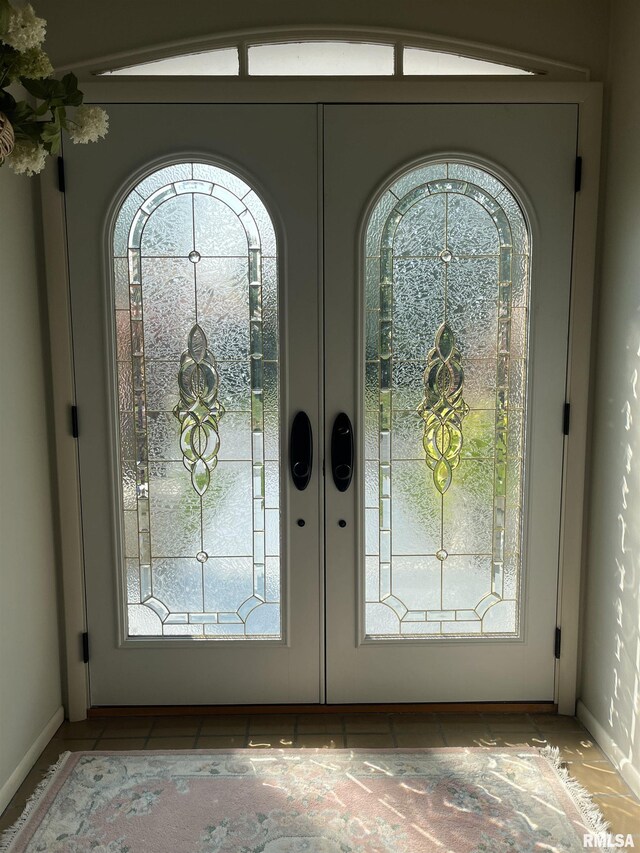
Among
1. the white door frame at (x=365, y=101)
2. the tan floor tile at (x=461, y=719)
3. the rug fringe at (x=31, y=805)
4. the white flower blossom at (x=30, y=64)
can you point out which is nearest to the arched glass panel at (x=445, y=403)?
Result: the white door frame at (x=365, y=101)

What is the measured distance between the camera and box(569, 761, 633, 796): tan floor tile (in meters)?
2.35

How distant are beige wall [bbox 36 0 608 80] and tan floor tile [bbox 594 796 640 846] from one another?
250 cm

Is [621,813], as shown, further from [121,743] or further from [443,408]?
[121,743]

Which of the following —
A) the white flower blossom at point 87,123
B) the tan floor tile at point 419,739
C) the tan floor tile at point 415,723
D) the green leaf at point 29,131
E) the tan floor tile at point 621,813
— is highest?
the white flower blossom at point 87,123

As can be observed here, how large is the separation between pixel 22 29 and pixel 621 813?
102 inches

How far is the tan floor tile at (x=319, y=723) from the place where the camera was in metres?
2.69

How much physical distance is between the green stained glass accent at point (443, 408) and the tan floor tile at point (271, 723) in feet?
3.41

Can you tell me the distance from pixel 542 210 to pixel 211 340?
1268 mm

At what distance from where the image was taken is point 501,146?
8.48 feet

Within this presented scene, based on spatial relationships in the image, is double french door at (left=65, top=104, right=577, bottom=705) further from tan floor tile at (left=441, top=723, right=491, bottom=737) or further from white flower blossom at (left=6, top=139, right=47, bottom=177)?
white flower blossom at (left=6, top=139, right=47, bottom=177)

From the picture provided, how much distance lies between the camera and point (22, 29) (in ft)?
4.79

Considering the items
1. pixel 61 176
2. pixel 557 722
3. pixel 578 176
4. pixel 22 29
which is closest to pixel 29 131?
pixel 22 29

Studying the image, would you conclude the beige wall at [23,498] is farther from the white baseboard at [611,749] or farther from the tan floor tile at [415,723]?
the white baseboard at [611,749]

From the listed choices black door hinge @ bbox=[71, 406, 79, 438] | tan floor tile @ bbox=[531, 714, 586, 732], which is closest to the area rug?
tan floor tile @ bbox=[531, 714, 586, 732]
